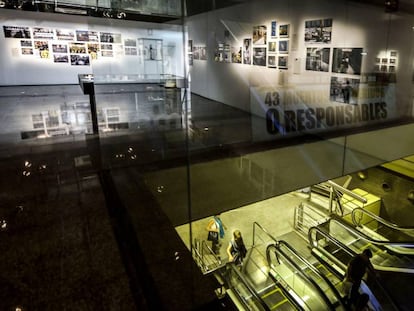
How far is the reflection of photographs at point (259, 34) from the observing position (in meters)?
7.80

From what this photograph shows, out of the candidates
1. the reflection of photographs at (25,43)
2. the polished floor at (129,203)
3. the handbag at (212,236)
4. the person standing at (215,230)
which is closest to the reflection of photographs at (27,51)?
the reflection of photographs at (25,43)

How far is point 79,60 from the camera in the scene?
1408 cm

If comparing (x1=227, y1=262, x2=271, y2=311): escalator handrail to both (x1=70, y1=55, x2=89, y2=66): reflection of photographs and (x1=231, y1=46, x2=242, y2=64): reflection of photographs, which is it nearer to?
(x1=231, y1=46, x2=242, y2=64): reflection of photographs

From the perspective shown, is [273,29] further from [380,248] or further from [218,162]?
[380,248]

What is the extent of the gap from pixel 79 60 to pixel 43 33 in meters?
1.73

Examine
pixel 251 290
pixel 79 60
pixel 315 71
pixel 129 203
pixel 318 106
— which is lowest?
pixel 251 290

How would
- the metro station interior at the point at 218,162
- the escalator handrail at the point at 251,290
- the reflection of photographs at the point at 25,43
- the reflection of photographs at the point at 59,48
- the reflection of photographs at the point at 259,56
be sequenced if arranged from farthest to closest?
the reflection of photographs at the point at 59,48
the reflection of photographs at the point at 25,43
the reflection of photographs at the point at 259,56
the escalator handrail at the point at 251,290
the metro station interior at the point at 218,162

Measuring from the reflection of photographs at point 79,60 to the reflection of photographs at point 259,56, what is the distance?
9.33m

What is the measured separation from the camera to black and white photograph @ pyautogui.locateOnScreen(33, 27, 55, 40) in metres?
13.0

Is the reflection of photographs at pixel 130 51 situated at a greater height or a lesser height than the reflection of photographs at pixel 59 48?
lesser

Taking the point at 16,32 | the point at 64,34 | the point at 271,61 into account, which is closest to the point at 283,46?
the point at 271,61

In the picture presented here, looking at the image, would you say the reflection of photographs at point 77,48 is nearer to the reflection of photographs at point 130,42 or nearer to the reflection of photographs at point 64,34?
the reflection of photographs at point 64,34

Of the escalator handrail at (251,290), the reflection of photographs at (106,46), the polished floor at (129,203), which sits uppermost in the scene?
the reflection of photographs at (106,46)

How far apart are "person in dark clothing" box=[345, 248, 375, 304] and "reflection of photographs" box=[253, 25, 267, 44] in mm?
5596
